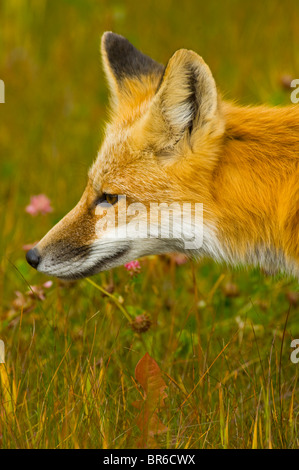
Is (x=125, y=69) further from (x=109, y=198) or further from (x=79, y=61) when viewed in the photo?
(x=79, y=61)

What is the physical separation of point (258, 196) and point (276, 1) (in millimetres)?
7391

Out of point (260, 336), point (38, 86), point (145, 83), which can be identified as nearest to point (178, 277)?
point (260, 336)

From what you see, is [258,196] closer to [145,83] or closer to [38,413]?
[145,83]

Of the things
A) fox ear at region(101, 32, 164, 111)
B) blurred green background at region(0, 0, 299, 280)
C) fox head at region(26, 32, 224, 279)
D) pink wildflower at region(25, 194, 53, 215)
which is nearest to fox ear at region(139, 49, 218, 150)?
fox head at region(26, 32, 224, 279)

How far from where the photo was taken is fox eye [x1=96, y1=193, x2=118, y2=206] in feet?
12.3

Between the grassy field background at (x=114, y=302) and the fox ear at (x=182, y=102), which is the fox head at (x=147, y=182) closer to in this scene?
the fox ear at (x=182, y=102)

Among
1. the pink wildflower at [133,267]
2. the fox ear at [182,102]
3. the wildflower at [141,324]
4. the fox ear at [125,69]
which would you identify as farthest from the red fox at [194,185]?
the fox ear at [125,69]

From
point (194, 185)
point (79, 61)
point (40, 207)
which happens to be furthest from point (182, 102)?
point (79, 61)

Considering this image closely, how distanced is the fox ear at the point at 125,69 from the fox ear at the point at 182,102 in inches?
29.7

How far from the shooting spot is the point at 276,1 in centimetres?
987

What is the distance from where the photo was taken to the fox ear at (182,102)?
337cm

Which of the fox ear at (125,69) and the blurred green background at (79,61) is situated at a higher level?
the blurred green background at (79,61)
